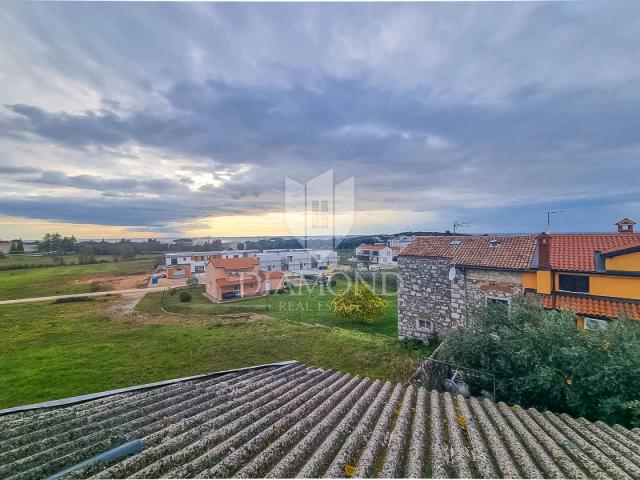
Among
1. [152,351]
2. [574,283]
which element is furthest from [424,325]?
[152,351]

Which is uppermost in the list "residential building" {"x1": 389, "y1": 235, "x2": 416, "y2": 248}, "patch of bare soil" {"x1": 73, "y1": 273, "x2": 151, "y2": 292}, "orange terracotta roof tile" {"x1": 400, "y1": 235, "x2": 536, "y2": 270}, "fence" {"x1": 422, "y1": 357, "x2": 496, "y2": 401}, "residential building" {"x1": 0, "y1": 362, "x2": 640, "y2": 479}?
"residential building" {"x1": 389, "y1": 235, "x2": 416, "y2": 248}

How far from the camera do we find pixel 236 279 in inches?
1008

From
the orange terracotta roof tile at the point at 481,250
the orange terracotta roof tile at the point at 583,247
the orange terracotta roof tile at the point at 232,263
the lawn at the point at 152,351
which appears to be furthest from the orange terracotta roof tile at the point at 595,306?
the orange terracotta roof tile at the point at 232,263

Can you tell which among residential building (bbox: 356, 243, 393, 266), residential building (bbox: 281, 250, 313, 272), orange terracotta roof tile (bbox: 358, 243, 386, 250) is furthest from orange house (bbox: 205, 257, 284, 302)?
orange terracotta roof tile (bbox: 358, 243, 386, 250)

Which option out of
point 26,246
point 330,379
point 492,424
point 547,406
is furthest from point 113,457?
point 26,246

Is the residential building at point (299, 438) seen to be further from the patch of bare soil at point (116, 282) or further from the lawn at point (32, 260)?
the lawn at point (32, 260)

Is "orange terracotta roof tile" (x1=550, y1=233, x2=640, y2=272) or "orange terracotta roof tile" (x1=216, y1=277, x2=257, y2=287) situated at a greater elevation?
"orange terracotta roof tile" (x1=550, y1=233, x2=640, y2=272)

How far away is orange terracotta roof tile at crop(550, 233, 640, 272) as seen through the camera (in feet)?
29.9

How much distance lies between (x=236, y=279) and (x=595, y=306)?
23462 mm

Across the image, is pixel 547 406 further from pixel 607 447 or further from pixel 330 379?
pixel 330 379

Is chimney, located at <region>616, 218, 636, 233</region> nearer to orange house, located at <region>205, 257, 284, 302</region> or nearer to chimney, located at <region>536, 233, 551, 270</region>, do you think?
chimney, located at <region>536, 233, 551, 270</region>

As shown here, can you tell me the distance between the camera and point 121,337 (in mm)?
14750

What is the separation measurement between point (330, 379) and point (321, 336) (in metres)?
9.56

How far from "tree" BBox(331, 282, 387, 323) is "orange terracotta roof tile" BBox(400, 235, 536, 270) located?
540cm
